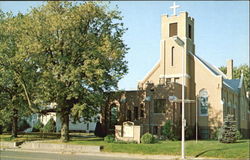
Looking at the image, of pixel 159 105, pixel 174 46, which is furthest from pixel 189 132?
pixel 174 46

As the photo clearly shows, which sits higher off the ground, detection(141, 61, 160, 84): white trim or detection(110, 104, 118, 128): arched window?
detection(141, 61, 160, 84): white trim

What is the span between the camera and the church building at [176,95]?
138ft

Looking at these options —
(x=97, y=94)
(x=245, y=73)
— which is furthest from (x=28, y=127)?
(x=245, y=73)

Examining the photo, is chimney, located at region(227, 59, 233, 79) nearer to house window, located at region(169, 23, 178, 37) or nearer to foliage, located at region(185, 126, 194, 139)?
house window, located at region(169, 23, 178, 37)

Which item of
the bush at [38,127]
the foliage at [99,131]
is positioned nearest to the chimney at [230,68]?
the foliage at [99,131]

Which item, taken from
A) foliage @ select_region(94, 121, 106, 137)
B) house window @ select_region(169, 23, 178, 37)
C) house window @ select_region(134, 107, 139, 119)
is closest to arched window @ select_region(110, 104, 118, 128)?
foliage @ select_region(94, 121, 106, 137)

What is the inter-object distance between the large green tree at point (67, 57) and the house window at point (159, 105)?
24.7 ft

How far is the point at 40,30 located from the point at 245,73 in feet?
193

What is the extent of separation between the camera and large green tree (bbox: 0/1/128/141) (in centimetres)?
3362

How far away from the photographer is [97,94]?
35.4 m

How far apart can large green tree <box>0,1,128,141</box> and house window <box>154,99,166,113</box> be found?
24.7 feet

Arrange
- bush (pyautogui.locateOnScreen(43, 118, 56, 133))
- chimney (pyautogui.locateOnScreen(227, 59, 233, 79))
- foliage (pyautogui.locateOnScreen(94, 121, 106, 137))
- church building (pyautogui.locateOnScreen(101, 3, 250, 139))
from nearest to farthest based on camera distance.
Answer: church building (pyautogui.locateOnScreen(101, 3, 250, 139)) → foliage (pyautogui.locateOnScreen(94, 121, 106, 137)) → bush (pyautogui.locateOnScreen(43, 118, 56, 133)) → chimney (pyautogui.locateOnScreen(227, 59, 233, 79))

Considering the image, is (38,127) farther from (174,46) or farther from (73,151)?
(73,151)

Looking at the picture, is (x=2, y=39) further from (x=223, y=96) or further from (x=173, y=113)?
(x=223, y=96)
